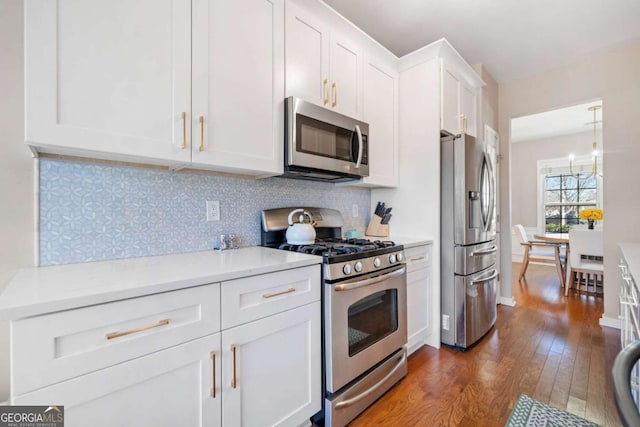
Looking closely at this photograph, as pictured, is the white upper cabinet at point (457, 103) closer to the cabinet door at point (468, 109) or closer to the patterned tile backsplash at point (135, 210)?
the cabinet door at point (468, 109)

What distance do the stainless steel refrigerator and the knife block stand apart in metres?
0.46

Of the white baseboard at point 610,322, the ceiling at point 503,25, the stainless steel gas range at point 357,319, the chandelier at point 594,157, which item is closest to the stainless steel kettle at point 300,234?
the stainless steel gas range at point 357,319

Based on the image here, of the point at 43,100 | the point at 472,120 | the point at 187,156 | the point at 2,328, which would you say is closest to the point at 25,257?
the point at 2,328

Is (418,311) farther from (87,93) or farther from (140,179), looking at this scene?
(87,93)

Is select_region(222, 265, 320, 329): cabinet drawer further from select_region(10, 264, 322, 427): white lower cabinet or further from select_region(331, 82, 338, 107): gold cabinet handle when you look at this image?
select_region(331, 82, 338, 107): gold cabinet handle

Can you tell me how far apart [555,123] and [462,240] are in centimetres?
449

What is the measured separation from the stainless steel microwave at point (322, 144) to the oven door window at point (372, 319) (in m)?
0.85

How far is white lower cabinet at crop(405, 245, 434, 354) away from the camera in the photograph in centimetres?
214

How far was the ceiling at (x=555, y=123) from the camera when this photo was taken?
4531 millimetres

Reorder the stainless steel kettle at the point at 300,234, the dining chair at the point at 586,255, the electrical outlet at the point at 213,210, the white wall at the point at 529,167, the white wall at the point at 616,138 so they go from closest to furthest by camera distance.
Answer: the electrical outlet at the point at 213,210, the stainless steel kettle at the point at 300,234, the white wall at the point at 616,138, the dining chair at the point at 586,255, the white wall at the point at 529,167

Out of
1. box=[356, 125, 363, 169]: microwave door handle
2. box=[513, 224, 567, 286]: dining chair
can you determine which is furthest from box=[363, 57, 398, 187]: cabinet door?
box=[513, 224, 567, 286]: dining chair

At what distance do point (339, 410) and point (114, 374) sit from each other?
1.07 m

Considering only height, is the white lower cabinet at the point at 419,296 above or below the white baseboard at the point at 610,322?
above

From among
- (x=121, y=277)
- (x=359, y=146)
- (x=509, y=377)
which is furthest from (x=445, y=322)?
(x=121, y=277)
